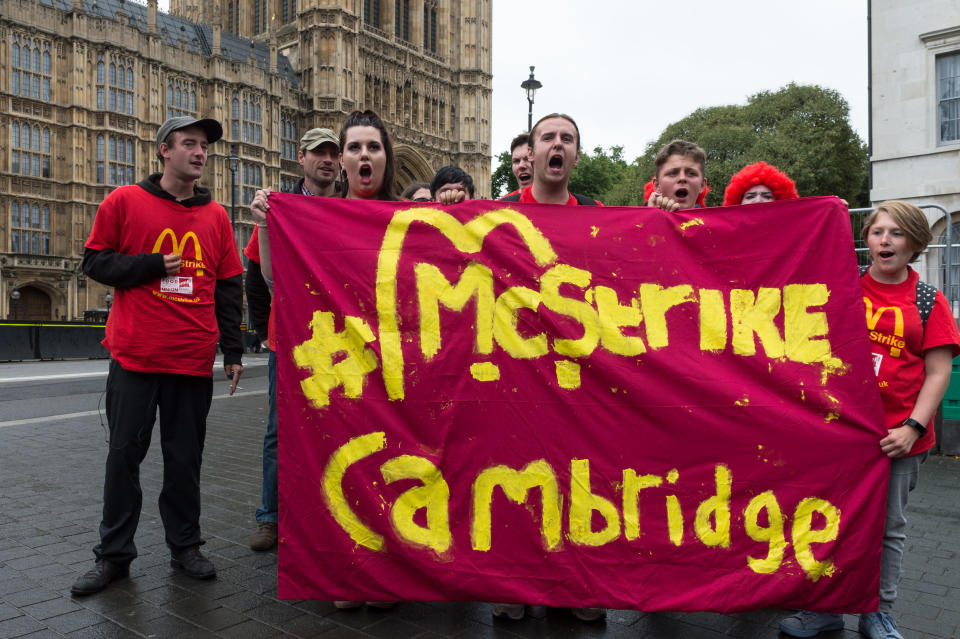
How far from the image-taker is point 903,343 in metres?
3.14

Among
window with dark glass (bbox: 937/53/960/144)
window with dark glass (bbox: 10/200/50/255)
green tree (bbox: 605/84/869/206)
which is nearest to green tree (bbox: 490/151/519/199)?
green tree (bbox: 605/84/869/206)

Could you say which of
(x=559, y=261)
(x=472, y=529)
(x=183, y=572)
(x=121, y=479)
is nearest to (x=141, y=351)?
(x=121, y=479)

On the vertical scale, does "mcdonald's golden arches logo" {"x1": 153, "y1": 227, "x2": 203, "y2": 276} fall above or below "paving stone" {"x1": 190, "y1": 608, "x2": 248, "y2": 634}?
above

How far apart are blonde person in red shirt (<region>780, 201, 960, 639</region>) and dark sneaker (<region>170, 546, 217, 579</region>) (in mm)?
2876

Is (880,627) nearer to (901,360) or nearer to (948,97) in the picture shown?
(901,360)

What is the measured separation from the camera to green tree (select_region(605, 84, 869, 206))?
39.0 metres

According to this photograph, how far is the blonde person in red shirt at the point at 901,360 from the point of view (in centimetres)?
308

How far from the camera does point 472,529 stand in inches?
122

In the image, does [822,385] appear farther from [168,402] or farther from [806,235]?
[168,402]

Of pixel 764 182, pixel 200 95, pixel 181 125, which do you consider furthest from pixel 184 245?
pixel 200 95

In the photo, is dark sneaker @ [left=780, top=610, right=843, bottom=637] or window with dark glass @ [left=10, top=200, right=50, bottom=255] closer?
dark sneaker @ [left=780, top=610, right=843, bottom=637]

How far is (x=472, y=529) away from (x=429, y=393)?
0.62 m

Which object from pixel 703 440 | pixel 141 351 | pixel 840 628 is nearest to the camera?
pixel 703 440

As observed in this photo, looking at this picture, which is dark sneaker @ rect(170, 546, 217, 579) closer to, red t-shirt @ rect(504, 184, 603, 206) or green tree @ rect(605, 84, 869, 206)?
red t-shirt @ rect(504, 184, 603, 206)
